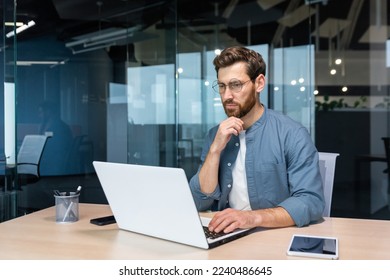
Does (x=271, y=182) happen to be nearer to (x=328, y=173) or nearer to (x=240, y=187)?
(x=240, y=187)

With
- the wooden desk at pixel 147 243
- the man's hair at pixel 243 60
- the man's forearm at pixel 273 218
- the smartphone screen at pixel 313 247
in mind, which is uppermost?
the man's hair at pixel 243 60

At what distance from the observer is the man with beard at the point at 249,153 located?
1750mm

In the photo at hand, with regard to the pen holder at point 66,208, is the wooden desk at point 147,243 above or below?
below

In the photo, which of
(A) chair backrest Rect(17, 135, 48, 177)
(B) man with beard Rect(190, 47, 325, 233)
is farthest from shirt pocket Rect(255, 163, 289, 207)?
(A) chair backrest Rect(17, 135, 48, 177)

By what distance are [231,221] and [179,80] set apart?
372cm

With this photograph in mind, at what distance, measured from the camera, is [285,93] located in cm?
480

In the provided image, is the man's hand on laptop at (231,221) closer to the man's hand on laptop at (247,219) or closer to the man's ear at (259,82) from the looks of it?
the man's hand on laptop at (247,219)

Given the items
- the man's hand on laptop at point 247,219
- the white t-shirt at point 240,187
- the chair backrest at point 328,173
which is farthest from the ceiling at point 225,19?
the man's hand on laptop at point 247,219

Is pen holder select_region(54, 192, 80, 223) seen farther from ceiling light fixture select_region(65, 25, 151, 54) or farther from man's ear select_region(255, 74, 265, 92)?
ceiling light fixture select_region(65, 25, 151, 54)

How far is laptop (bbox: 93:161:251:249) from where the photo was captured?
3.94 feet

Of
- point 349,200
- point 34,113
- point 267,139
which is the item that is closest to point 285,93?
point 349,200

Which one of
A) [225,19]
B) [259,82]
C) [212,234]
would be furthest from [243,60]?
[225,19]

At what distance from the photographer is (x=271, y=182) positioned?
1.78 metres
